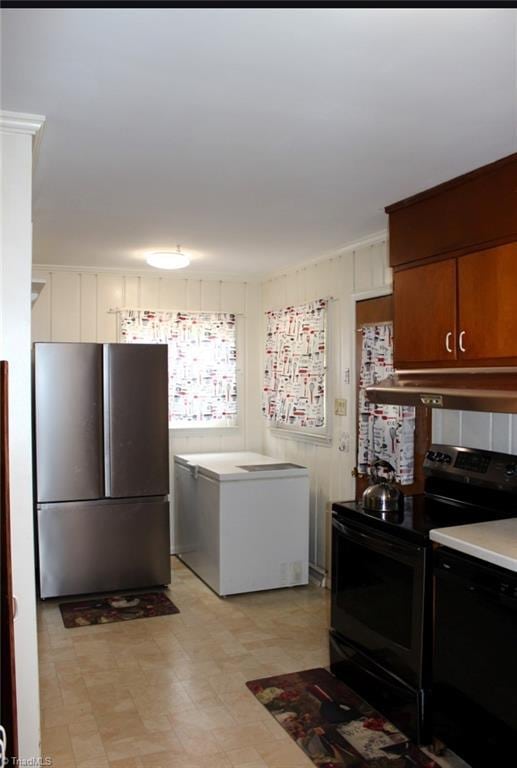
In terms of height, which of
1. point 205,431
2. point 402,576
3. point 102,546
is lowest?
point 102,546

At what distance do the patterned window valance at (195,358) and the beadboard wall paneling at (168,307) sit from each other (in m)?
0.08

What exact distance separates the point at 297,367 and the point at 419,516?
7.44 feet

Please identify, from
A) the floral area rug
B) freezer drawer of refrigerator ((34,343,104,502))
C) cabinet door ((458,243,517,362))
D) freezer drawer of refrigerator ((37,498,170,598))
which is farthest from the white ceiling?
the floral area rug

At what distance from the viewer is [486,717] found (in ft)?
7.36

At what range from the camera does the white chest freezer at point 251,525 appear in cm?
430

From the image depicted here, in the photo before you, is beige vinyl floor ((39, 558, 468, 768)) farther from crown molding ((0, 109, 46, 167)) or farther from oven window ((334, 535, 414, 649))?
crown molding ((0, 109, 46, 167))

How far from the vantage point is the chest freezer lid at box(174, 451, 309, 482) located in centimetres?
434

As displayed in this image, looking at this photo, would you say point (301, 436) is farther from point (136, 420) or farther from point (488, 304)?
point (488, 304)

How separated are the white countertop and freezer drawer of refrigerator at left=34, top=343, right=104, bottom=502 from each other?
254cm

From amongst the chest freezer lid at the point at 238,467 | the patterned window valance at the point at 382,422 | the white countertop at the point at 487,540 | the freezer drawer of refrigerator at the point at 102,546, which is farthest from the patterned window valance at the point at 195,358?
the white countertop at the point at 487,540

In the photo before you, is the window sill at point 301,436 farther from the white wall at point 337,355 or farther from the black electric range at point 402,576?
the black electric range at point 402,576

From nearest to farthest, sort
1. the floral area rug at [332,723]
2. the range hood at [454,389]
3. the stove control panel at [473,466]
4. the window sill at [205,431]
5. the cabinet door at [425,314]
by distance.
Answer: the range hood at [454,389] < the floral area rug at [332,723] < the stove control panel at [473,466] < the cabinet door at [425,314] < the window sill at [205,431]

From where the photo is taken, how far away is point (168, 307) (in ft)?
17.5

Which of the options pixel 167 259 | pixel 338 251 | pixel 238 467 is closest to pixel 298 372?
pixel 238 467
